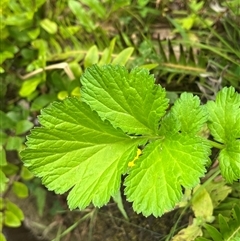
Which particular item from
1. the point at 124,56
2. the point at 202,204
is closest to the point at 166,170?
the point at 202,204

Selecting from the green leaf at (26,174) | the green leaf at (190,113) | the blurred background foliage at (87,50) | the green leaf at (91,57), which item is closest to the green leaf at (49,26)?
the blurred background foliage at (87,50)

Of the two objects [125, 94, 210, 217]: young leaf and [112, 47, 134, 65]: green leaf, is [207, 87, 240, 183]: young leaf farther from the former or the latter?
[112, 47, 134, 65]: green leaf

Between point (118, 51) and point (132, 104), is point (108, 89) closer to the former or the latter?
point (132, 104)

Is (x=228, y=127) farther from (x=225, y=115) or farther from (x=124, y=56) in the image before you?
(x=124, y=56)

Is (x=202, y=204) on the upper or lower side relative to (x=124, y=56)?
lower

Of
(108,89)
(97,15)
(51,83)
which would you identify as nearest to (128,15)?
(97,15)
